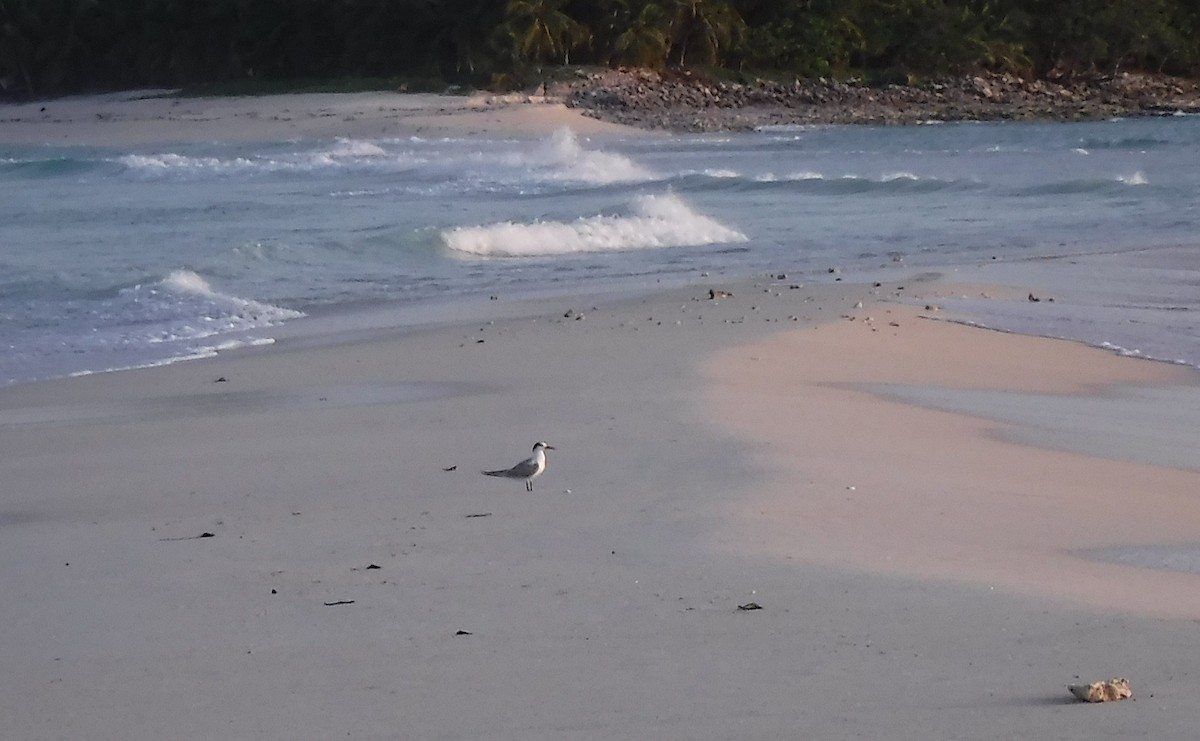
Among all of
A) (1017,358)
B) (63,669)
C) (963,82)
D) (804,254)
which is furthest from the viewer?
(963,82)

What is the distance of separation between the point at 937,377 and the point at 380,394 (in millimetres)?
2915

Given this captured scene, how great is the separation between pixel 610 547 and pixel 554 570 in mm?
308

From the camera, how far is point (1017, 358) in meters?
9.03

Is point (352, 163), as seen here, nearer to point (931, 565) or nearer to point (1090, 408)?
point (1090, 408)

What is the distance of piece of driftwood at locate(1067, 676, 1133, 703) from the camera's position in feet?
11.7

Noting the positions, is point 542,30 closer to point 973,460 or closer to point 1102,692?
point 973,460

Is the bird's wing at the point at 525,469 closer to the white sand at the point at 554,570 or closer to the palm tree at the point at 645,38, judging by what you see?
the white sand at the point at 554,570

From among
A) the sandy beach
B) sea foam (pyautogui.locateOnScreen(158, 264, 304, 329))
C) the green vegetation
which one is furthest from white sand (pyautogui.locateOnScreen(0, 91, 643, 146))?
the sandy beach

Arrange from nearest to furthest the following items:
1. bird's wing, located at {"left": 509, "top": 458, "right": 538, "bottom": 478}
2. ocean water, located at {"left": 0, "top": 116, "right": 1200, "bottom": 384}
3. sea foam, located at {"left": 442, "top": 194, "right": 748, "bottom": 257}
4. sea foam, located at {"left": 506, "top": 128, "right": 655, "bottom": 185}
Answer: bird's wing, located at {"left": 509, "top": 458, "right": 538, "bottom": 478}, ocean water, located at {"left": 0, "top": 116, "right": 1200, "bottom": 384}, sea foam, located at {"left": 442, "top": 194, "right": 748, "bottom": 257}, sea foam, located at {"left": 506, "top": 128, "right": 655, "bottom": 185}

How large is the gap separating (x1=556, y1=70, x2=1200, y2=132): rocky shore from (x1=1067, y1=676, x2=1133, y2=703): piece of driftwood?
42176mm

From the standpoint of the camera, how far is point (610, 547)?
5.05 meters

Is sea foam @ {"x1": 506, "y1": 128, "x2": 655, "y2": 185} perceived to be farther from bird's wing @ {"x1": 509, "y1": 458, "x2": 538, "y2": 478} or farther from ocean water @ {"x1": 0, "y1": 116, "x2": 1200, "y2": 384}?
bird's wing @ {"x1": 509, "y1": 458, "x2": 538, "y2": 478}

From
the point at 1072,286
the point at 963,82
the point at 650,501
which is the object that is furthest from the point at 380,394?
the point at 963,82

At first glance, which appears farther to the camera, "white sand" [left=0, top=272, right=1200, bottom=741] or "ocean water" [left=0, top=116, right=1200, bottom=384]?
"ocean water" [left=0, top=116, right=1200, bottom=384]
